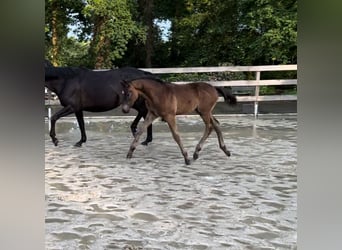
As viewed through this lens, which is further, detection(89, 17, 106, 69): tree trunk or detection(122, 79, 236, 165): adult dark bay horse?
detection(89, 17, 106, 69): tree trunk

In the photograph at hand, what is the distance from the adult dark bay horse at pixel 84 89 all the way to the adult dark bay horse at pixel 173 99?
3.54 feet

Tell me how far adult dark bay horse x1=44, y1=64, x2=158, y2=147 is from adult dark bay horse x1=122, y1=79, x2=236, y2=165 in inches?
42.5

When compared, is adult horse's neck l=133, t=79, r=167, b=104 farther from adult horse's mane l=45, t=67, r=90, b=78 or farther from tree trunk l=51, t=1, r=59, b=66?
tree trunk l=51, t=1, r=59, b=66

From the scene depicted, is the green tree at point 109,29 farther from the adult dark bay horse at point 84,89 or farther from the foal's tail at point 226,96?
the foal's tail at point 226,96

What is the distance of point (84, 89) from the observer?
6.07 meters

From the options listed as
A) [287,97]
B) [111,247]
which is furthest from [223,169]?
[287,97]

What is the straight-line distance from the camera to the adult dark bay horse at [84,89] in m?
5.96

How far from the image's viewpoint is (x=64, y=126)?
8.20 metres

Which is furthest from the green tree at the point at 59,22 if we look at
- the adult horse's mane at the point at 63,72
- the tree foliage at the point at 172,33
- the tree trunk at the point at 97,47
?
the adult horse's mane at the point at 63,72

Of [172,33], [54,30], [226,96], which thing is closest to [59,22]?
[54,30]

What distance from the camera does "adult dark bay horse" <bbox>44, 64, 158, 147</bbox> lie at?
5.96 meters

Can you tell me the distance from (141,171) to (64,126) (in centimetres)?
399

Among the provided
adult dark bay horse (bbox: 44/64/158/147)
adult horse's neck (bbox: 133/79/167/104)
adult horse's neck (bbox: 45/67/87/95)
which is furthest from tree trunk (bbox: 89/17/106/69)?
adult horse's neck (bbox: 133/79/167/104)
